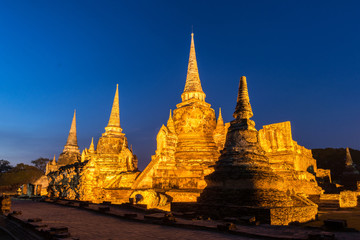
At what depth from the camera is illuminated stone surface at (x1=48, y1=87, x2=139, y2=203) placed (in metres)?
21.6

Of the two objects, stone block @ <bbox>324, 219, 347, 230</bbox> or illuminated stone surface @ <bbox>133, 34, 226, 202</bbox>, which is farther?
illuminated stone surface @ <bbox>133, 34, 226, 202</bbox>

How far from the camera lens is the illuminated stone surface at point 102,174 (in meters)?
21.6

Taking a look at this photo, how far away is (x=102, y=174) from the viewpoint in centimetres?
2484

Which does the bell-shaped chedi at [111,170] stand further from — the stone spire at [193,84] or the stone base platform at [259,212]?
the stone base platform at [259,212]

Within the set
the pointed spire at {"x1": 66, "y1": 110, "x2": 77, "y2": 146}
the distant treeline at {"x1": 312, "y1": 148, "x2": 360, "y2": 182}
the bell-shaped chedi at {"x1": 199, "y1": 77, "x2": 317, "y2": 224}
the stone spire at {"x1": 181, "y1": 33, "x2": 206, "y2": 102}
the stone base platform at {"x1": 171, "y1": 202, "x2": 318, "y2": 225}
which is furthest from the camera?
the distant treeline at {"x1": 312, "y1": 148, "x2": 360, "y2": 182}

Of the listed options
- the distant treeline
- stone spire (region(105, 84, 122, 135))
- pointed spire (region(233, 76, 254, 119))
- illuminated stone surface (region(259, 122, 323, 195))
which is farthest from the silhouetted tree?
the distant treeline

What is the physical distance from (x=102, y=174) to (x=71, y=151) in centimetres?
1960

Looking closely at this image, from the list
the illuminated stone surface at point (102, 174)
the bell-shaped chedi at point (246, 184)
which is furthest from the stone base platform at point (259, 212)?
the illuminated stone surface at point (102, 174)

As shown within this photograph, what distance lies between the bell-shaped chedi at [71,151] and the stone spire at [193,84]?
75.6 ft

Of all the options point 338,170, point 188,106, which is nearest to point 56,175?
point 188,106

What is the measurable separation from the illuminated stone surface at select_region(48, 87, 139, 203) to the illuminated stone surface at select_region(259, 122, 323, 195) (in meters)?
11.7

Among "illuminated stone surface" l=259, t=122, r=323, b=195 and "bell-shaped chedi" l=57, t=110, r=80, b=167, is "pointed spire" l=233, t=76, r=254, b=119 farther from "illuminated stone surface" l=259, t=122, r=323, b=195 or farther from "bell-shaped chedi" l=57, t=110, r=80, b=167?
"bell-shaped chedi" l=57, t=110, r=80, b=167

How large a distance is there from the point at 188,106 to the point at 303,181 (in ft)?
37.1

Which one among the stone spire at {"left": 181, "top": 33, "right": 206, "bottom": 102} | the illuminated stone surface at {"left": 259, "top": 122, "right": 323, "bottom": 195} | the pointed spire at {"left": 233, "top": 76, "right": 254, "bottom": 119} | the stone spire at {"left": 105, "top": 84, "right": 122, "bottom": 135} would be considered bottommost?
the illuminated stone surface at {"left": 259, "top": 122, "right": 323, "bottom": 195}
